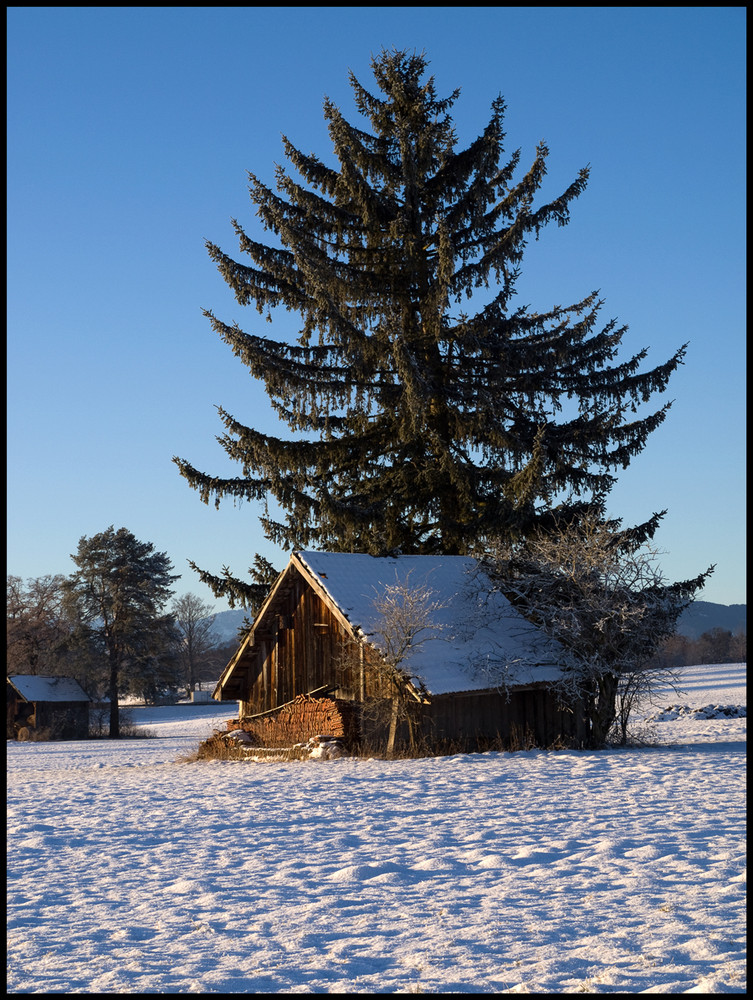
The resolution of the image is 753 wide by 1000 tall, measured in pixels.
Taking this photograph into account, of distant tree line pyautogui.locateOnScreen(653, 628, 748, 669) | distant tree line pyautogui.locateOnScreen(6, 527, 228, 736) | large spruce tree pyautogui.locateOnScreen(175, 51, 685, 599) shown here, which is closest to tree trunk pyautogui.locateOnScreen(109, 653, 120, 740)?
distant tree line pyautogui.locateOnScreen(6, 527, 228, 736)

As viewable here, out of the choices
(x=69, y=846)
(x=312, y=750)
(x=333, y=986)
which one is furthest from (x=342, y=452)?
(x=333, y=986)

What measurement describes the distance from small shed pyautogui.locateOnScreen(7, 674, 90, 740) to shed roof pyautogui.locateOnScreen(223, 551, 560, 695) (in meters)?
33.6

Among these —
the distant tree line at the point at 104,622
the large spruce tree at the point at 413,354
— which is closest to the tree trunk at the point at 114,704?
the distant tree line at the point at 104,622

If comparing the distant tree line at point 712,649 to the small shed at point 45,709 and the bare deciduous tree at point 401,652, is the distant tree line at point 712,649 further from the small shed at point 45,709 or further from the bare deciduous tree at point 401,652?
the bare deciduous tree at point 401,652

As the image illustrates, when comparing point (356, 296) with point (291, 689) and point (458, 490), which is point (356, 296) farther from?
point (291, 689)

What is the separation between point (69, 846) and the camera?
36.8ft

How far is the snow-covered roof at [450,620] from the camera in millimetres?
20641

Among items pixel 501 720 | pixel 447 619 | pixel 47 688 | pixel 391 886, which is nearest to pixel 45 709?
pixel 47 688

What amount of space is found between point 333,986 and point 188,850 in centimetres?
518

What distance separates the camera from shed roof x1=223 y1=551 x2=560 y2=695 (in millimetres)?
20625

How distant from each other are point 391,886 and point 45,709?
51.8 m

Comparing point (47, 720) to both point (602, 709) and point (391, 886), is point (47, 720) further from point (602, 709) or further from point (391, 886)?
point (391, 886)

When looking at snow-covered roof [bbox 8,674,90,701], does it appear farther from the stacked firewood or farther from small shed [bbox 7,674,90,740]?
the stacked firewood

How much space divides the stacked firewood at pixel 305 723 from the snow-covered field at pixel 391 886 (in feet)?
14.8
